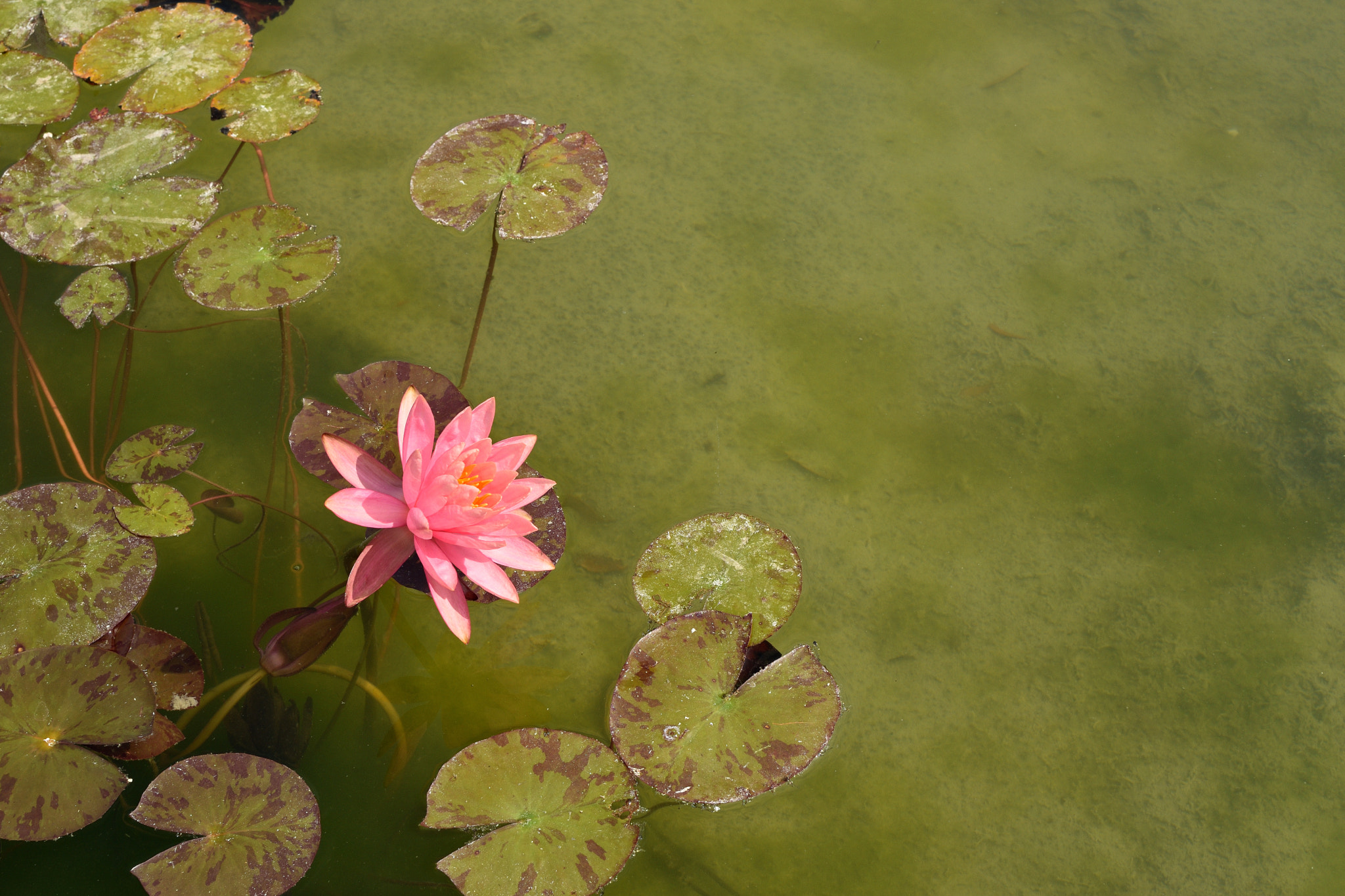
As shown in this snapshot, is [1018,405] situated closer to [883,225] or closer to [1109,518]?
[1109,518]

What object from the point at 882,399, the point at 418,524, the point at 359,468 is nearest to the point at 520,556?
the point at 418,524

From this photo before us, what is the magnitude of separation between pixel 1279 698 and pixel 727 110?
206 centimetres

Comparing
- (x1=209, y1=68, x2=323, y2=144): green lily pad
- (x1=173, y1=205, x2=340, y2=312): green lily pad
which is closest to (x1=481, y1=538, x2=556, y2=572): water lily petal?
(x1=173, y1=205, x2=340, y2=312): green lily pad

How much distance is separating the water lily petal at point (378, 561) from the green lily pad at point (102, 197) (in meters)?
0.89

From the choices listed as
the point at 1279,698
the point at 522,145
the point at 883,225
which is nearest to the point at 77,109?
the point at 522,145

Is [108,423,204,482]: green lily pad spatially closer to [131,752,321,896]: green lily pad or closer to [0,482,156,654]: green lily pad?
[0,482,156,654]: green lily pad

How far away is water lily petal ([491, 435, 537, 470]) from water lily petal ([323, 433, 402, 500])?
180 mm

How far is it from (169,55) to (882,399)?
206 cm

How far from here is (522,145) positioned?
189cm

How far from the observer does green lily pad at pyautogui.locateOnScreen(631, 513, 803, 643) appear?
1508mm

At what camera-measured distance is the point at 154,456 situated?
1630 mm

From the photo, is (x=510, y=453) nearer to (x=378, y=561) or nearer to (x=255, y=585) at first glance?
(x=378, y=561)

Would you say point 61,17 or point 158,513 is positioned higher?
point 61,17

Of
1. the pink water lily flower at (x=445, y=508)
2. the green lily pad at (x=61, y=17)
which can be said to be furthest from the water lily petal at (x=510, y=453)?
the green lily pad at (x=61, y=17)
